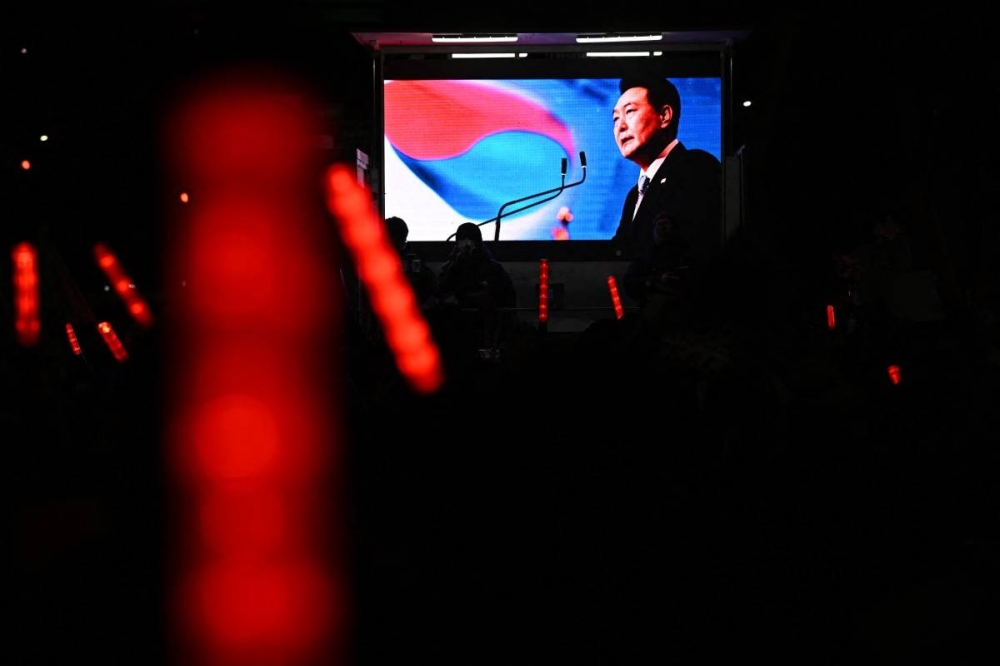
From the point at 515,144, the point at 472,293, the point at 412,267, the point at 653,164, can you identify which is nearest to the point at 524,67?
the point at 515,144

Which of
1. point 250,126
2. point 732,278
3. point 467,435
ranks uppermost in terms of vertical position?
point 250,126

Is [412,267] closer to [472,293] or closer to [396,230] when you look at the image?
[396,230]

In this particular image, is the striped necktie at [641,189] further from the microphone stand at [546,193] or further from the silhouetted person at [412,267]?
the silhouetted person at [412,267]

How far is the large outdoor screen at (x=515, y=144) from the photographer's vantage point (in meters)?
7.60

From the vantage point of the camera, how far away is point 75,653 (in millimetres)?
1662

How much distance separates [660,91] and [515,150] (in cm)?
131

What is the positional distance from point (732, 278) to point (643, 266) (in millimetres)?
3872

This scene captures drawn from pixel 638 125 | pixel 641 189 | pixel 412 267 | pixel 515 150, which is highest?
pixel 638 125

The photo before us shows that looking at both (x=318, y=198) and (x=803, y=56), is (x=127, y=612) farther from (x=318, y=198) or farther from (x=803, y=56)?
(x=803, y=56)

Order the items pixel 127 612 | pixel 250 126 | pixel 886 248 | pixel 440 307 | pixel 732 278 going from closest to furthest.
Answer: pixel 127 612
pixel 732 278
pixel 250 126
pixel 886 248
pixel 440 307

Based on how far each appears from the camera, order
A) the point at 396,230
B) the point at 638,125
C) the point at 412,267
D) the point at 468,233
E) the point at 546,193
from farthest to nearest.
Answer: the point at 546,193 < the point at 638,125 < the point at 396,230 < the point at 412,267 < the point at 468,233

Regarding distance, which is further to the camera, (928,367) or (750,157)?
(750,157)

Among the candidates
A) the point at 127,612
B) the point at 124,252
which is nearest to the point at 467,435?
the point at 127,612

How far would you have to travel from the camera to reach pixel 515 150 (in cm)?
766
